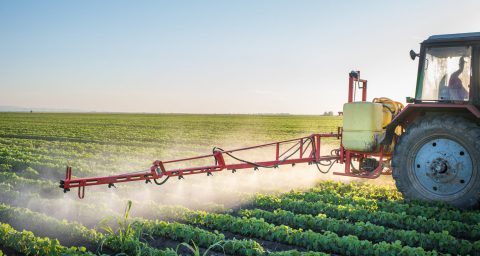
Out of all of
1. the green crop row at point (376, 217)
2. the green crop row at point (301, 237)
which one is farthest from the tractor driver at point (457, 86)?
the green crop row at point (301, 237)

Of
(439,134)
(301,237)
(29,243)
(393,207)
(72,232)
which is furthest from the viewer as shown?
(393,207)

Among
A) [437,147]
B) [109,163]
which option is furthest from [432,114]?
[109,163]

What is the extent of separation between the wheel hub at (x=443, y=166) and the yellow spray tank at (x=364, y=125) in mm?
939

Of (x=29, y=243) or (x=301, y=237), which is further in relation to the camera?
(x=301, y=237)

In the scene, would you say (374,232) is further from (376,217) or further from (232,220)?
(232,220)

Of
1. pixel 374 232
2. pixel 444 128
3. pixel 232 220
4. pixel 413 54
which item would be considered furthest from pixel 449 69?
pixel 232 220

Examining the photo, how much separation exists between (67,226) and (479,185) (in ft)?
19.4

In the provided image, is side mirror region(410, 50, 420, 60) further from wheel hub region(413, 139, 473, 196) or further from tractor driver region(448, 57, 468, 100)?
wheel hub region(413, 139, 473, 196)

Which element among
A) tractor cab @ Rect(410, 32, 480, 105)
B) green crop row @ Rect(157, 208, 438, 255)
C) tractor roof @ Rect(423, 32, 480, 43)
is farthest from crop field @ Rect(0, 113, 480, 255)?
tractor roof @ Rect(423, 32, 480, 43)

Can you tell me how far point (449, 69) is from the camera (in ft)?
22.4

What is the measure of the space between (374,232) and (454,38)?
10.6ft

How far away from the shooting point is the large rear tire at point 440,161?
21.2ft

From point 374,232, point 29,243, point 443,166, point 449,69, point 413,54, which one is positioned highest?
point 413,54

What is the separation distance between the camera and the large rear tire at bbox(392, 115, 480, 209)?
647 cm
